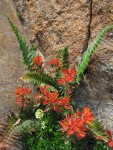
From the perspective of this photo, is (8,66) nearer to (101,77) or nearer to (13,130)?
(13,130)

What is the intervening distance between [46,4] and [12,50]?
1.08 metres

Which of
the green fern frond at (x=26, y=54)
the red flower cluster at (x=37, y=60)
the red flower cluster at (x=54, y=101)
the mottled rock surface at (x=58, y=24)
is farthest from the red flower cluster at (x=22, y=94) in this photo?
the mottled rock surface at (x=58, y=24)

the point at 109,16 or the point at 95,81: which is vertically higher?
the point at 109,16

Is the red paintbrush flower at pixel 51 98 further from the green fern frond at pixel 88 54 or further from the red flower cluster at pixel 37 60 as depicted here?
the red flower cluster at pixel 37 60

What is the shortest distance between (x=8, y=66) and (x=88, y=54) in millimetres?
1616

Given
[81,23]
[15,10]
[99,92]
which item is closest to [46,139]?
[99,92]

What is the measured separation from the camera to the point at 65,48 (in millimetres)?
6230

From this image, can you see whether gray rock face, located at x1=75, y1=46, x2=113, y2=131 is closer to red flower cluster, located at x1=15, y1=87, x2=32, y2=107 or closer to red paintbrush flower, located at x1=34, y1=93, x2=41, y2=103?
red paintbrush flower, located at x1=34, y1=93, x2=41, y2=103

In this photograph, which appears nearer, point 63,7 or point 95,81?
point 95,81

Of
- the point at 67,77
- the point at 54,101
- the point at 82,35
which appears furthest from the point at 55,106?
the point at 82,35

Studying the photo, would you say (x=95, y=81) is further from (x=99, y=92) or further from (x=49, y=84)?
(x=49, y=84)

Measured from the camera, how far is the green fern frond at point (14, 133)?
548 cm

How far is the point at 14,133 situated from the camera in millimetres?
5520

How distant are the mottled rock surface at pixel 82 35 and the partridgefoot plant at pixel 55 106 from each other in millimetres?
224
